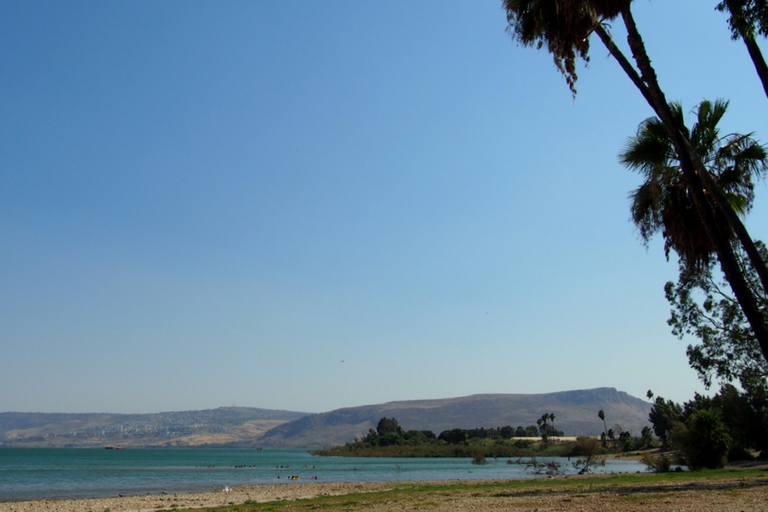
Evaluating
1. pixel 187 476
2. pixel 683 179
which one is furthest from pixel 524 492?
pixel 187 476

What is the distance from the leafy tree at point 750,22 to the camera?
9555mm

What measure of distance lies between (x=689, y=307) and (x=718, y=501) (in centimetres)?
1684

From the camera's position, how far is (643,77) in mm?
10578

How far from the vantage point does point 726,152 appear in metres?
11.7

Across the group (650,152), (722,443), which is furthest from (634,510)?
(722,443)

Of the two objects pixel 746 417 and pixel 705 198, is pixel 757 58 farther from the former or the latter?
pixel 746 417

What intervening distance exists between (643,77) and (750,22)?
1.86 meters

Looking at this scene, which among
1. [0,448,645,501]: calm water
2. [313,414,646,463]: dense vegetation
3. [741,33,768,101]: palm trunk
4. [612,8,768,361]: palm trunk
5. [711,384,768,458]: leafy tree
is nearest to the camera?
[612,8,768,361]: palm trunk

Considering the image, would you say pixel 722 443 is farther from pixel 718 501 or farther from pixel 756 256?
pixel 756 256

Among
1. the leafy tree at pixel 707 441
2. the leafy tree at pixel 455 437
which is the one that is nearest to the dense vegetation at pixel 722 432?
the leafy tree at pixel 707 441

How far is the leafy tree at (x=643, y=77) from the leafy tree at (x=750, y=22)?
1.47 meters

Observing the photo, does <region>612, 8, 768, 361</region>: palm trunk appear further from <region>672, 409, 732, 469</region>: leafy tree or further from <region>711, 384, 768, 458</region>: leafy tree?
<region>711, 384, 768, 458</region>: leafy tree

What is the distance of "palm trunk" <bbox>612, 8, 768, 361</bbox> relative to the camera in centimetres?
885

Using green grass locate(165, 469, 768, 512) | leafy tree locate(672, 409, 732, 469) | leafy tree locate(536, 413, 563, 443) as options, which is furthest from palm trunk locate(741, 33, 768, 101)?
leafy tree locate(536, 413, 563, 443)
